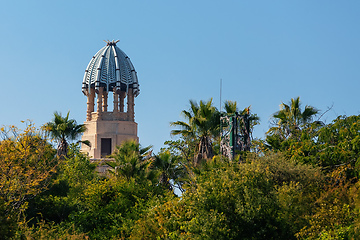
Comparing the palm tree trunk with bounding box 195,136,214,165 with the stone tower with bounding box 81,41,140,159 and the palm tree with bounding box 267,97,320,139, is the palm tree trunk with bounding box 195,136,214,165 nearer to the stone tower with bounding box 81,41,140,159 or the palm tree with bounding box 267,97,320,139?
the palm tree with bounding box 267,97,320,139

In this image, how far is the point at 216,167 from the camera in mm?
31031

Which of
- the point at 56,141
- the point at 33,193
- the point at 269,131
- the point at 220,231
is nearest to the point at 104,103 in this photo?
the point at 56,141

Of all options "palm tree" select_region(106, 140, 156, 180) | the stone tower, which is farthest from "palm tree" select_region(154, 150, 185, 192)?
the stone tower

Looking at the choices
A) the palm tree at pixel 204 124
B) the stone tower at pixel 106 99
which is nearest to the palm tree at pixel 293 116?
the palm tree at pixel 204 124

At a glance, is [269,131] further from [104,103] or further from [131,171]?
[104,103]

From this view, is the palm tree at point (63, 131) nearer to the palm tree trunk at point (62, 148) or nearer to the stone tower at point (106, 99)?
the palm tree trunk at point (62, 148)

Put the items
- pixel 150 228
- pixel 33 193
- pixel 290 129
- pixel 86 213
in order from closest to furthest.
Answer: pixel 150 228 < pixel 33 193 < pixel 86 213 < pixel 290 129

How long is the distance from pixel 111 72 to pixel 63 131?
13720mm

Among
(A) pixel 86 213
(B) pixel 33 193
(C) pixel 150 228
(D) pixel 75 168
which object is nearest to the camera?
(C) pixel 150 228

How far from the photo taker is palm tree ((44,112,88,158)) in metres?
43.2

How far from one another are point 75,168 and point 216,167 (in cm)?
1458

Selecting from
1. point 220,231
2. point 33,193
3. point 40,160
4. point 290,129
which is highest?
point 290,129

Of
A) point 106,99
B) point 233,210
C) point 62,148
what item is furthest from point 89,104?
point 233,210

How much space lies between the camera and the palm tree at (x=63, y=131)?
43.2 m
